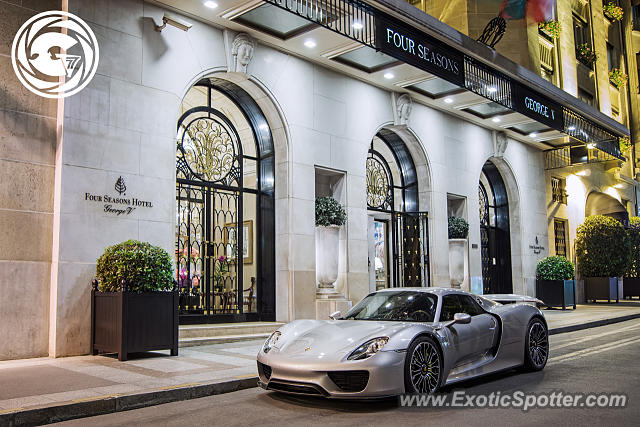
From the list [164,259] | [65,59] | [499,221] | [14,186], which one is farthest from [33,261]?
[499,221]

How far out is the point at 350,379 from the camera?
19.0 feet

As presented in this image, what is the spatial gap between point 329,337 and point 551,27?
2349cm

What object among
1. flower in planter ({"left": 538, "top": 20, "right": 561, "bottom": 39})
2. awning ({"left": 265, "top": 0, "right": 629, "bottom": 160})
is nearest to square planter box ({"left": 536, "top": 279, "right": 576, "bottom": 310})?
awning ({"left": 265, "top": 0, "right": 629, "bottom": 160})

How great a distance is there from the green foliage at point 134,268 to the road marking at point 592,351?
20.9 ft

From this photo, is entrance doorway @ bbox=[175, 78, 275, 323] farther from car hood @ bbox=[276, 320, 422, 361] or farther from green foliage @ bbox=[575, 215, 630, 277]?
green foliage @ bbox=[575, 215, 630, 277]

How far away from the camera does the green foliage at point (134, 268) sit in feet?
30.0

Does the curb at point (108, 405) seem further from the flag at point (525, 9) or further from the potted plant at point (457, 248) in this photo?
the flag at point (525, 9)

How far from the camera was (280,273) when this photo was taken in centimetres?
1404

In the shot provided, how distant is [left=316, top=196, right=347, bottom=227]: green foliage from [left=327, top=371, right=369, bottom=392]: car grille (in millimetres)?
8860

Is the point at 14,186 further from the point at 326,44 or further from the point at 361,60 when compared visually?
the point at 361,60

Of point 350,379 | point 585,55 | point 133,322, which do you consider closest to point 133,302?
point 133,322

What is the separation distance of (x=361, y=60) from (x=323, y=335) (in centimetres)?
1012

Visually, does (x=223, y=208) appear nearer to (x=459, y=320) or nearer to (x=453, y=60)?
(x=453, y=60)

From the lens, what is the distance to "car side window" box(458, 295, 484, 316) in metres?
7.51
